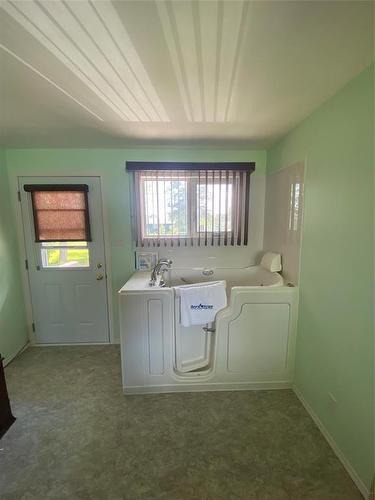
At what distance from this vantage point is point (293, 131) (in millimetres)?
1925

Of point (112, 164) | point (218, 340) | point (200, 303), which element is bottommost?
point (218, 340)

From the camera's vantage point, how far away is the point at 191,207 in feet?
8.23

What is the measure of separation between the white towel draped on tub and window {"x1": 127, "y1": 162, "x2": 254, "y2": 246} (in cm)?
79

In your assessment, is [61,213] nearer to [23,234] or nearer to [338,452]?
[23,234]

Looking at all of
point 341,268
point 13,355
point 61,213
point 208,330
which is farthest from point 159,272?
point 13,355

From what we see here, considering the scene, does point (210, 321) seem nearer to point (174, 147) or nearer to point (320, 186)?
point (320, 186)

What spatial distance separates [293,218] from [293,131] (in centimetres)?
77

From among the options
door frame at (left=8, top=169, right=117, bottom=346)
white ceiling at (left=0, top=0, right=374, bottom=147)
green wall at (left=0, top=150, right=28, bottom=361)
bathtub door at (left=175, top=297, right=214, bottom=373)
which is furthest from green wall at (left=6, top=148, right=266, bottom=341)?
bathtub door at (left=175, top=297, right=214, bottom=373)

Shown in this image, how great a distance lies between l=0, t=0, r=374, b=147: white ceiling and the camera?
31.6 inches

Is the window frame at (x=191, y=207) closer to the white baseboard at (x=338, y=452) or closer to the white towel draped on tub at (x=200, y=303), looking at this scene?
the white towel draped on tub at (x=200, y=303)

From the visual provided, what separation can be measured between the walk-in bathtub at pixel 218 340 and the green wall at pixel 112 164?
86 cm

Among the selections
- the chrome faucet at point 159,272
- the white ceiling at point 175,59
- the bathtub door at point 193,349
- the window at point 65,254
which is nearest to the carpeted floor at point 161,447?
the bathtub door at point 193,349

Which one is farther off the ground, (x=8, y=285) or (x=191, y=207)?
(x=191, y=207)

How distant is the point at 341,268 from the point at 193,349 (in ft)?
4.69
